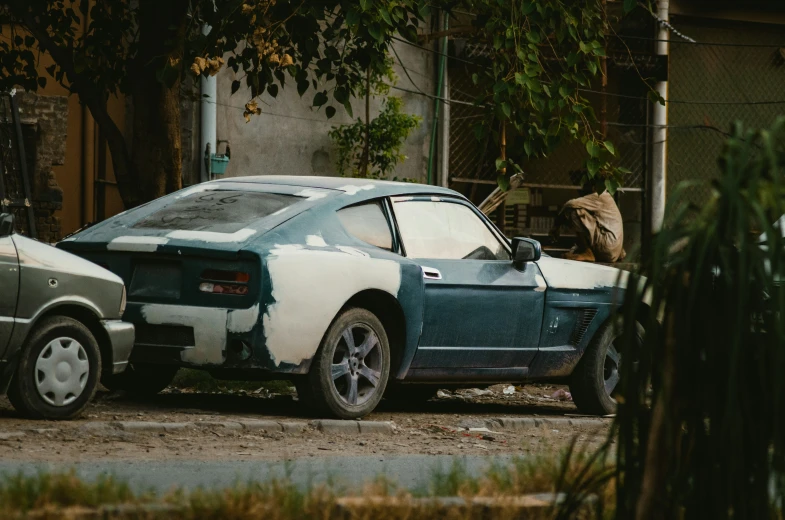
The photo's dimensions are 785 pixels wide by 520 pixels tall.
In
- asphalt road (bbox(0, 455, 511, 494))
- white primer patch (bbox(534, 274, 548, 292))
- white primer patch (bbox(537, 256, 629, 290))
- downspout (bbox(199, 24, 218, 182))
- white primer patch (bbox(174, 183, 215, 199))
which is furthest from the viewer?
downspout (bbox(199, 24, 218, 182))

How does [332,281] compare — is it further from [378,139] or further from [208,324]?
[378,139]

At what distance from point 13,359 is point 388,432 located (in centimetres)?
223

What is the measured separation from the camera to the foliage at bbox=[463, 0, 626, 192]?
11.9 metres

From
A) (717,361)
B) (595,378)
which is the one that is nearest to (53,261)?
(595,378)

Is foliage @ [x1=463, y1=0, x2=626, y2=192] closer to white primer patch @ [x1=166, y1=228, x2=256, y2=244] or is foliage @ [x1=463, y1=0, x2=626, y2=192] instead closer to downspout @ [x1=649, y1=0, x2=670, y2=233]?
white primer patch @ [x1=166, y1=228, x2=256, y2=244]

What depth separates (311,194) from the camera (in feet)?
30.1

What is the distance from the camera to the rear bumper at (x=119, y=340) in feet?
27.0

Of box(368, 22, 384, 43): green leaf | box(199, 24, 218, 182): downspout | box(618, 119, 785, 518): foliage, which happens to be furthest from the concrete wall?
box(618, 119, 785, 518): foliage

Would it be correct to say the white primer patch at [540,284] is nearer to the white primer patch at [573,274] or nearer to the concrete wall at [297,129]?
the white primer patch at [573,274]

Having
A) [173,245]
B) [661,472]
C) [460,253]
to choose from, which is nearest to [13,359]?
[173,245]

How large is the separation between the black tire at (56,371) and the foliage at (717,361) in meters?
4.64

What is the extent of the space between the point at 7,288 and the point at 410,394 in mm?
4033

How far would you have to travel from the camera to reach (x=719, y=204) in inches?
151

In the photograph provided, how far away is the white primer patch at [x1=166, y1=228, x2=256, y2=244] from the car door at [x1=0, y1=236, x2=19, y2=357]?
1.08m
